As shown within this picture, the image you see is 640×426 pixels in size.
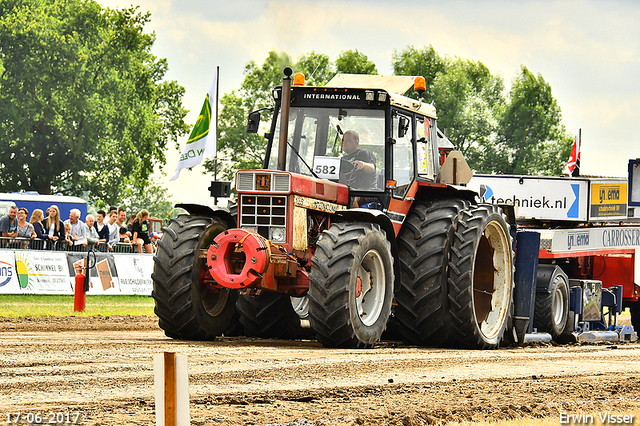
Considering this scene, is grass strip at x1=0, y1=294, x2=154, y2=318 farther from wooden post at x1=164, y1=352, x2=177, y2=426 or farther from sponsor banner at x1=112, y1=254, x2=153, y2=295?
wooden post at x1=164, y1=352, x2=177, y2=426

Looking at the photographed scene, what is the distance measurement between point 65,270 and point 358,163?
10.4 m

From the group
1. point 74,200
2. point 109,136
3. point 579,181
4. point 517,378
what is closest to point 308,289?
point 517,378

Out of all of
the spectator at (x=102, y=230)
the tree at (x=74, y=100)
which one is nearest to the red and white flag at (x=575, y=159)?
the spectator at (x=102, y=230)

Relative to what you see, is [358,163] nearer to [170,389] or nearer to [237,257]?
[237,257]

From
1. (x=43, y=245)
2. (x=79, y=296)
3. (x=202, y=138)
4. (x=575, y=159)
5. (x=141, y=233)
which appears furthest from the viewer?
(x=575, y=159)

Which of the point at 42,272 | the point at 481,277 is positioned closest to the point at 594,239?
the point at 481,277

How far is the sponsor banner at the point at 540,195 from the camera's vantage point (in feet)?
61.4

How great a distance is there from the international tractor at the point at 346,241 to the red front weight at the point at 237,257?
0.04 ft

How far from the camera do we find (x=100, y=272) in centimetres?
2083

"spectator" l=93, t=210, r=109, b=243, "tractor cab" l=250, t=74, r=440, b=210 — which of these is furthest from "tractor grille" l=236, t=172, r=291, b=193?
"spectator" l=93, t=210, r=109, b=243

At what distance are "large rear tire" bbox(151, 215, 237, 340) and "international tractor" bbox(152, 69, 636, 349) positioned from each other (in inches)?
0.6

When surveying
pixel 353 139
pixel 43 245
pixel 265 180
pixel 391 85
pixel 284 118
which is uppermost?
pixel 391 85

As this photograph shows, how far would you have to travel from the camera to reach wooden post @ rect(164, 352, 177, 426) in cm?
427

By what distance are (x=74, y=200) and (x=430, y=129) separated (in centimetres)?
2853
